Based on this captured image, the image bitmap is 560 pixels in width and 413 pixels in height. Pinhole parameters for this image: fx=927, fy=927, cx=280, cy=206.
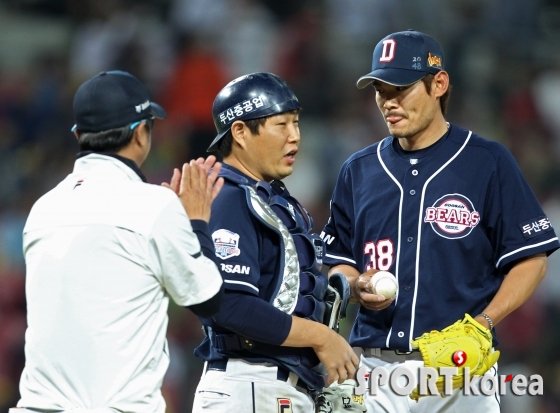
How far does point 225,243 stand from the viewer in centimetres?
326

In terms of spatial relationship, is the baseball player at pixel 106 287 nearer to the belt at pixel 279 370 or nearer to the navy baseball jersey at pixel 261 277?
the navy baseball jersey at pixel 261 277

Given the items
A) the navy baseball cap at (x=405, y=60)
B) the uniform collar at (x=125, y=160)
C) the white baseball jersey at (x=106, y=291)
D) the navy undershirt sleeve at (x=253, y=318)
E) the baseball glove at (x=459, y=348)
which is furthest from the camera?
the navy baseball cap at (x=405, y=60)

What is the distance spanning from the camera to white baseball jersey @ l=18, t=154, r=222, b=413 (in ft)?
9.00

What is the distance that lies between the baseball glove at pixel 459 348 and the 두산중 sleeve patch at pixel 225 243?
76cm

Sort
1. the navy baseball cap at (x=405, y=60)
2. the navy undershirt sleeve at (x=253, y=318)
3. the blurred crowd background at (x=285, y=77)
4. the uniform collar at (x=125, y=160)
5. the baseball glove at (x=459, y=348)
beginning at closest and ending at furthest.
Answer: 1. the uniform collar at (x=125, y=160)
2. the navy undershirt sleeve at (x=253, y=318)
3. the baseball glove at (x=459, y=348)
4. the navy baseball cap at (x=405, y=60)
5. the blurred crowd background at (x=285, y=77)

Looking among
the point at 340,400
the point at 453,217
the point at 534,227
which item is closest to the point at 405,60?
the point at 453,217

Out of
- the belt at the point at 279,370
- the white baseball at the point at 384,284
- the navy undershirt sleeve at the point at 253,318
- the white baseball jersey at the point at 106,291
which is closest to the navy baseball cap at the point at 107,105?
the white baseball jersey at the point at 106,291

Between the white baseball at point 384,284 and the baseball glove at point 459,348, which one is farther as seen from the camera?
→ the white baseball at point 384,284

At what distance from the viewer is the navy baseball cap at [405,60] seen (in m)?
3.73

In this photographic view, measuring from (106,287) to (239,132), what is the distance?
100cm

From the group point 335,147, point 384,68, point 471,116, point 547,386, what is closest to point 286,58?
point 335,147

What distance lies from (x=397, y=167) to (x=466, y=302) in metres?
0.63

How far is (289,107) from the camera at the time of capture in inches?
138

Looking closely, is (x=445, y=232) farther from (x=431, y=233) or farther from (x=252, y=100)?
(x=252, y=100)
